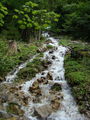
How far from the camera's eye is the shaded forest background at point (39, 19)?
7.80m

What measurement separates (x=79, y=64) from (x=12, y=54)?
6.11 m

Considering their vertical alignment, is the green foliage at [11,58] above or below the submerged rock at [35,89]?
above

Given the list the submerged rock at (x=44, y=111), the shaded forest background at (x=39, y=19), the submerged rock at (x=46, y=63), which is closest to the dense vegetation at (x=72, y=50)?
the shaded forest background at (x=39, y=19)

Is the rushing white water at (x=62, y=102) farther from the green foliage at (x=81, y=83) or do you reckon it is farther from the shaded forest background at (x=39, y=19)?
the shaded forest background at (x=39, y=19)

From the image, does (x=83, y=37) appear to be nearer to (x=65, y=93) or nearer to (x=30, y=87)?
(x=65, y=93)

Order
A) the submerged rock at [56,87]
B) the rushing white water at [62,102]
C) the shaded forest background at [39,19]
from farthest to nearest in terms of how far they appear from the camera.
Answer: the submerged rock at [56,87], the shaded forest background at [39,19], the rushing white water at [62,102]

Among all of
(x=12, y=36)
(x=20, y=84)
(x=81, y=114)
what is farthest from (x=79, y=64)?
(x=12, y=36)

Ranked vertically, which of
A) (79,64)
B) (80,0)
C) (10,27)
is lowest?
(79,64)

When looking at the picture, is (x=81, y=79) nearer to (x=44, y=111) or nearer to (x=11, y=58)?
(x=44, y=111)

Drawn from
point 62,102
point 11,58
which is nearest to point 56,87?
point 62,102

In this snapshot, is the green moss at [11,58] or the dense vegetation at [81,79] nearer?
the dense vegetation at [81,79]

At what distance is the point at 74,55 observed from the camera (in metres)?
13.3

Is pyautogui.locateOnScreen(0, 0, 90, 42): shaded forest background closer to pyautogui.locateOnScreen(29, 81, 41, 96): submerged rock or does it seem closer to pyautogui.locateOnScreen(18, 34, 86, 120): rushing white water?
pyautogui.locateOnScreen(18, 34, 86, 120): rushing white water

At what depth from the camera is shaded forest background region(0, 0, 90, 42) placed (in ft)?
25.6
